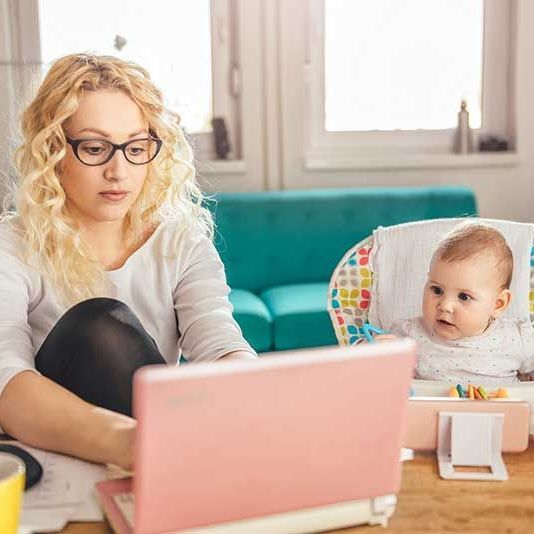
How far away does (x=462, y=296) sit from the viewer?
178 centimetres

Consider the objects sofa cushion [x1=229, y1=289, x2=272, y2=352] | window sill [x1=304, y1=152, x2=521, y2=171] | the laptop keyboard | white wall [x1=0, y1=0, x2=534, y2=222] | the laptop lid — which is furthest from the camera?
window sill [x1=304, y1=152, x2=521, y2=171]

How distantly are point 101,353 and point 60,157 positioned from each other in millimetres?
401

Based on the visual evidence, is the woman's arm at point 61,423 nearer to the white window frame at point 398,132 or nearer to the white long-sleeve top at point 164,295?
the white long-sleeve top at point 164,295

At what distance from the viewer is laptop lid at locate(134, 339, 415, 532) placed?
836mm

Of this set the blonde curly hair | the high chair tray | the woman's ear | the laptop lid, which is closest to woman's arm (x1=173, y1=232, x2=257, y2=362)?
the blonde curly hair

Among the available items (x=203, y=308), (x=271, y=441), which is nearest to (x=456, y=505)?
(x=271, y=441)

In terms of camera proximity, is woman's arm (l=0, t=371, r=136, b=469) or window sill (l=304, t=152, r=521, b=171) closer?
woman's arm (l=0, t=371, r=136, b=469)

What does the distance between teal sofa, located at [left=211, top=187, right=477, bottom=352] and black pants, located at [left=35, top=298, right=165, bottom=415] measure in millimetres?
2264

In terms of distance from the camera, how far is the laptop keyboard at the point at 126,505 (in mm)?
982

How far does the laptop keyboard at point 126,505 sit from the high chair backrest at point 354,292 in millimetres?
968

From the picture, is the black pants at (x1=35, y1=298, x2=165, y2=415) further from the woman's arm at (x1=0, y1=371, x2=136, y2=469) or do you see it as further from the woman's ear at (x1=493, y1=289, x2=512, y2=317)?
the woman's ear at (x1=493, y1=289, x2=512, y2=317)

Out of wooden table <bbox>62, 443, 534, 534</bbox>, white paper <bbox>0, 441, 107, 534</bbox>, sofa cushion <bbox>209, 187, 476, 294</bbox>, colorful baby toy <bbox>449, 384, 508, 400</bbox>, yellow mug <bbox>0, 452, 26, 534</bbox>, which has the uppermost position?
yellow mug <bbox>0, 452, 26, 534</bbox>

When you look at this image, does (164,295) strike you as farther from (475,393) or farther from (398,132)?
(398,132)

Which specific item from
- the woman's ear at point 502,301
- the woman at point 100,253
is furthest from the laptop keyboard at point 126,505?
the woman's ear at point 502,301
